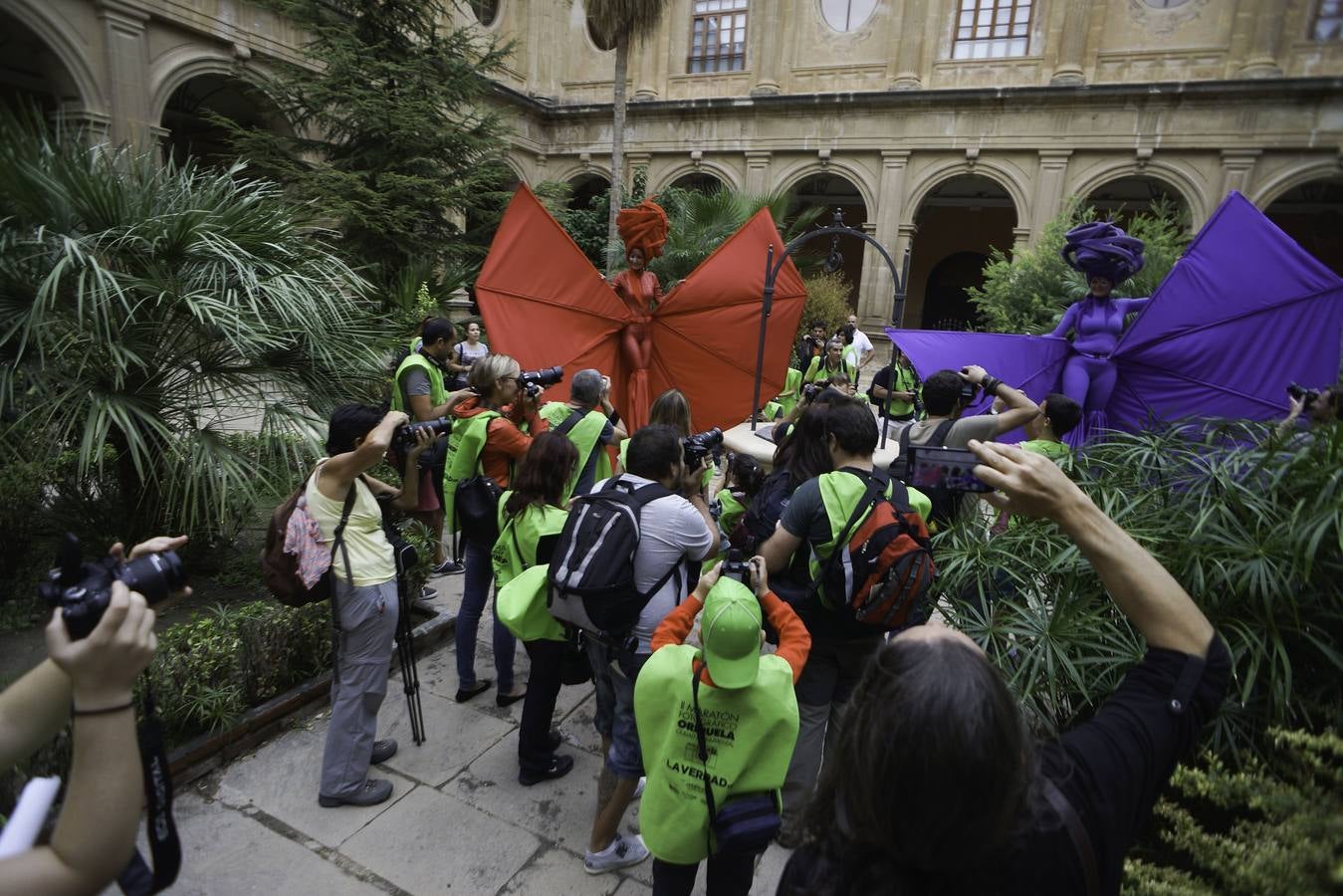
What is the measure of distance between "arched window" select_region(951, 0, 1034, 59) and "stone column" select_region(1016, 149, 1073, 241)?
2.45m

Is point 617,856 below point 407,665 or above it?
below

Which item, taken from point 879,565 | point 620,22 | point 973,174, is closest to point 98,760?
point 879,565

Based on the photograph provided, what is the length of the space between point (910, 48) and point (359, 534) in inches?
716

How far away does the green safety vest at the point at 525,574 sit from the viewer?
2.60 m

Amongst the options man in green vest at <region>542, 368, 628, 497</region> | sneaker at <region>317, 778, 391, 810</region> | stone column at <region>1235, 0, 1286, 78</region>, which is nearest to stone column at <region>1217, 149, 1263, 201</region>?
stone column at <region>1235, 0, 1286, 78</region>

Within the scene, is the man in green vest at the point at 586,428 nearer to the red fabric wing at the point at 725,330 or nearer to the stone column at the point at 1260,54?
the red fabric wing at the point at 725,330

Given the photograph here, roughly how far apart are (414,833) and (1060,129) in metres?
18.2

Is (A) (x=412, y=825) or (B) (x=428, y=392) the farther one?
(B) (x=428, y=392)

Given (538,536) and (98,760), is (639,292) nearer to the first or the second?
(538,536)

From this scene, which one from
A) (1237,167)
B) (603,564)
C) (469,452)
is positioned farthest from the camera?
(1237,167)

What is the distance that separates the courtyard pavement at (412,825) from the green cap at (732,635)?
1.35 meters

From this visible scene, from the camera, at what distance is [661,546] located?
235 cm

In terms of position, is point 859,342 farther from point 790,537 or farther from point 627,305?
point 790,537

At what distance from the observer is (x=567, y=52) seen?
19.5m
